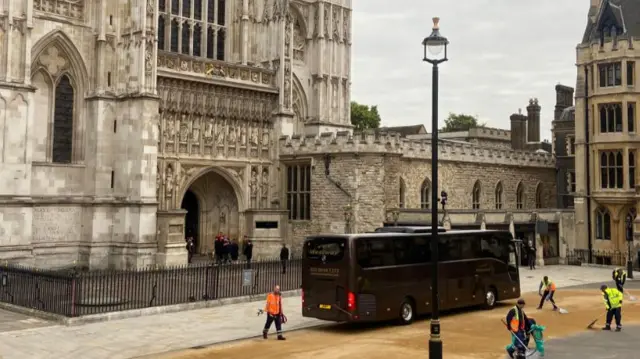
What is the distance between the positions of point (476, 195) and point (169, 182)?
1860cm

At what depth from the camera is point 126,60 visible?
1185 inches

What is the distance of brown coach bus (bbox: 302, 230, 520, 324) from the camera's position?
674 inches

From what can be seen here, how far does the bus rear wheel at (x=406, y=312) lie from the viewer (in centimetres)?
1811

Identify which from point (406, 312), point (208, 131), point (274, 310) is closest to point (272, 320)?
point (274, 310)

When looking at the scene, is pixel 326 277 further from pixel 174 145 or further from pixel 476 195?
pixel 476 195

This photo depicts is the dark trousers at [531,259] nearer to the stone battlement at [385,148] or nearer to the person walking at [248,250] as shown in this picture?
the stone battlement at [385,148]

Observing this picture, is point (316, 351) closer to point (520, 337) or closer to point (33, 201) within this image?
point (520, 337)

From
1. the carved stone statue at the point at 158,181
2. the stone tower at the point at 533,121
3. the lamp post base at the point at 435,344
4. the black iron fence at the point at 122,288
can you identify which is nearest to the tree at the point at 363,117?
the stone tower at the point at 533,121

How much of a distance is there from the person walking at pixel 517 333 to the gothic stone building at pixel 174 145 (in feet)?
63.0

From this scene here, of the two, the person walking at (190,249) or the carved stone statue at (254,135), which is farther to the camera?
the carved stone statue at (254,135)

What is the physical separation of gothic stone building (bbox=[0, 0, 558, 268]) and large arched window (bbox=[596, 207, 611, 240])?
497 cm

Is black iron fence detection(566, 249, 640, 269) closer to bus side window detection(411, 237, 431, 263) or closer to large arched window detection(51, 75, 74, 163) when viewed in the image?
bus side window detection(411, 237, 431, 263)

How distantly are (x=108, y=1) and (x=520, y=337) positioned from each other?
24576 mm

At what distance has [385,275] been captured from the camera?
17.7m
